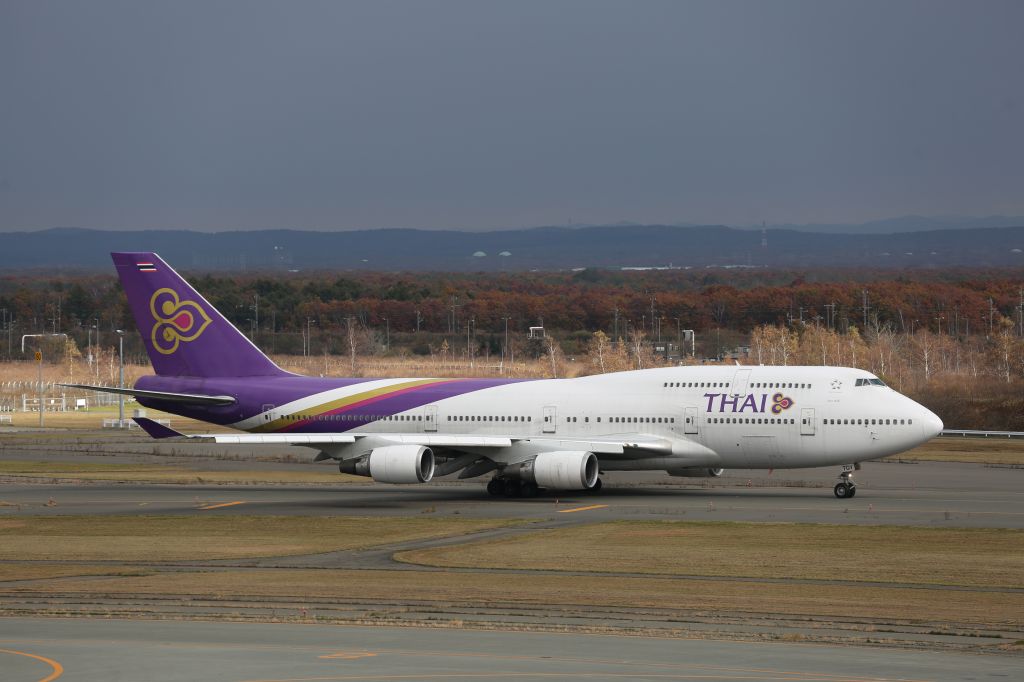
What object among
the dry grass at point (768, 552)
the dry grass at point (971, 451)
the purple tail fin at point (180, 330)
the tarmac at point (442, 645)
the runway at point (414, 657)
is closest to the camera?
the runway at point (414, 657)

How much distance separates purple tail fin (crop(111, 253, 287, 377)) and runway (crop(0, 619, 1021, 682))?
107ft

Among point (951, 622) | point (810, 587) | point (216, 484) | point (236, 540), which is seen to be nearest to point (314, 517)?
point (236, 540)

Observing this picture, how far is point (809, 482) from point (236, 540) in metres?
26.2

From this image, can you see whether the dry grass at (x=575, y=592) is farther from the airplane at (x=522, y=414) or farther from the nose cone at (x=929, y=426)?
the nose cone at (x=929, y=426)

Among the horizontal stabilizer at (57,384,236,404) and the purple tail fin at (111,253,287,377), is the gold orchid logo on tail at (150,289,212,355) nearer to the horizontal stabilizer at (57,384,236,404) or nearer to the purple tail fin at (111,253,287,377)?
the purple tail fin at (111,253,287,377)

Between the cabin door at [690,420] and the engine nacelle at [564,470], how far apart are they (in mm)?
3348

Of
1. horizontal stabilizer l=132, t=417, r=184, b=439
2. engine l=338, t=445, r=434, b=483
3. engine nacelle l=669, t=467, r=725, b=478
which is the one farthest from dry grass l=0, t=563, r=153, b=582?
engine nacelle l=669, t=467, r=725, b=478

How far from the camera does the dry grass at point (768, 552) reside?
3084cm

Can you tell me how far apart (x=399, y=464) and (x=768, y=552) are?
16944mm

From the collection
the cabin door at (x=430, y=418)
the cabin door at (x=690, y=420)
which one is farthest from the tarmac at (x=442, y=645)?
the cabin door at (x=430, y=418)

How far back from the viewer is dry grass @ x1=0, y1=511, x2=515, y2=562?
34.8 metres

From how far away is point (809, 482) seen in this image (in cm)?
5606

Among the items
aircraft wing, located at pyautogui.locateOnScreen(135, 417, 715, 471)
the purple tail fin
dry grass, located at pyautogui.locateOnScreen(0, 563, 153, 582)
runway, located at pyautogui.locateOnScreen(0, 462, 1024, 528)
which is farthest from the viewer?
the purple tail fin

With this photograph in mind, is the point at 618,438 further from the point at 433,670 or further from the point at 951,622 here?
the point at 433,670
